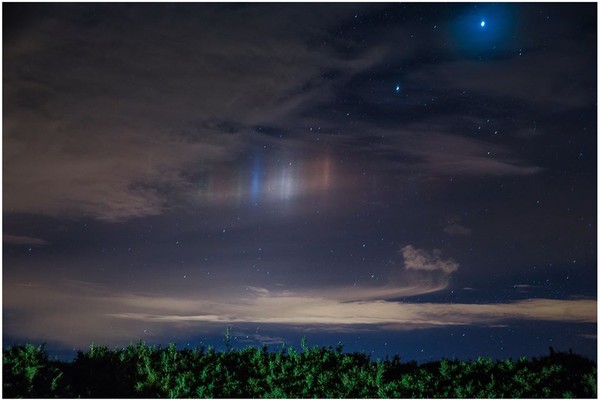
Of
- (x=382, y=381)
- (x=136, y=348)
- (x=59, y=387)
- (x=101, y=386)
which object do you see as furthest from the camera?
(x=136, y=348)

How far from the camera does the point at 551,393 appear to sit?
10.0m

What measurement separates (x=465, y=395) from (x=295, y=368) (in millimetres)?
3016

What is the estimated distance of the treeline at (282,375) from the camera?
9664mm

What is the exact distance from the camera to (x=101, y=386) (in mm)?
9609

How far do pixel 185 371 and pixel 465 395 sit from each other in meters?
4.88

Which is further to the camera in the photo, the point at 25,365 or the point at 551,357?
the point at 551,357

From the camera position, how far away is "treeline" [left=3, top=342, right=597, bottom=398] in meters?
9.66

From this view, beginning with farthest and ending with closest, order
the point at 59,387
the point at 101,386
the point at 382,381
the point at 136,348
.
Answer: the point at 136,348
the point at 382,381
the point at 101,386
the point at 59,387

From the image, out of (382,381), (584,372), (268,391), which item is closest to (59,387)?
(268,391)

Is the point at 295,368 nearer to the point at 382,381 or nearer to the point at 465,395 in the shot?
the point at 382,381

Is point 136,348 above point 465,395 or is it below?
above

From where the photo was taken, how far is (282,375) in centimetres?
1058

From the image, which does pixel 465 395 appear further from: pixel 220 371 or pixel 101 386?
pixel 101 386

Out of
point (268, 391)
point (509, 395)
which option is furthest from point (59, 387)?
point (509, 395)
